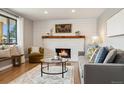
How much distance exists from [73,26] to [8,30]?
3199mm

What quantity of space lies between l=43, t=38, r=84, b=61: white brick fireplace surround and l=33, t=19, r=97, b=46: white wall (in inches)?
15.2

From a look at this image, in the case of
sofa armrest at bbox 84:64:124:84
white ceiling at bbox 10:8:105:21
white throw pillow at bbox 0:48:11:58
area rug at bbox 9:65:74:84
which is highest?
white ceiling at bbox 10:8:105:21

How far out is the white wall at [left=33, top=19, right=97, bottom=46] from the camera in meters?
7.59

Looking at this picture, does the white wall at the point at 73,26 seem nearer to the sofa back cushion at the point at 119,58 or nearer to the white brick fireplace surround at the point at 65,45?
the white brick fireplace surround at the point at 65,45

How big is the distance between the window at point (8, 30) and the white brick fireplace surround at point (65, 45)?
69.6 inches

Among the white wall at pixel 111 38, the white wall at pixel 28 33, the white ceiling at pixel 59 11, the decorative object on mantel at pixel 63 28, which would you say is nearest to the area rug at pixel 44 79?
the white wall at pixel 111 38

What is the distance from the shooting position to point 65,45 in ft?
25.4

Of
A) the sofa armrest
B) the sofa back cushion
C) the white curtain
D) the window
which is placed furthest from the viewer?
the white curtain

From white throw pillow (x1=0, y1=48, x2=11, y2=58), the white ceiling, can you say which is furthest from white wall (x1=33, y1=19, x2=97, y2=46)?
white throw pillow (x1=0, y1=48, x2=11, y2=58)

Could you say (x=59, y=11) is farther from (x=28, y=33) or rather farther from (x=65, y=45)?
(x=28, y=33)

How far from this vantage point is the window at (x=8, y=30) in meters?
5.76

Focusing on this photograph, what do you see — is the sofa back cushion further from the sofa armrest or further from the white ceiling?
the white ceiling
